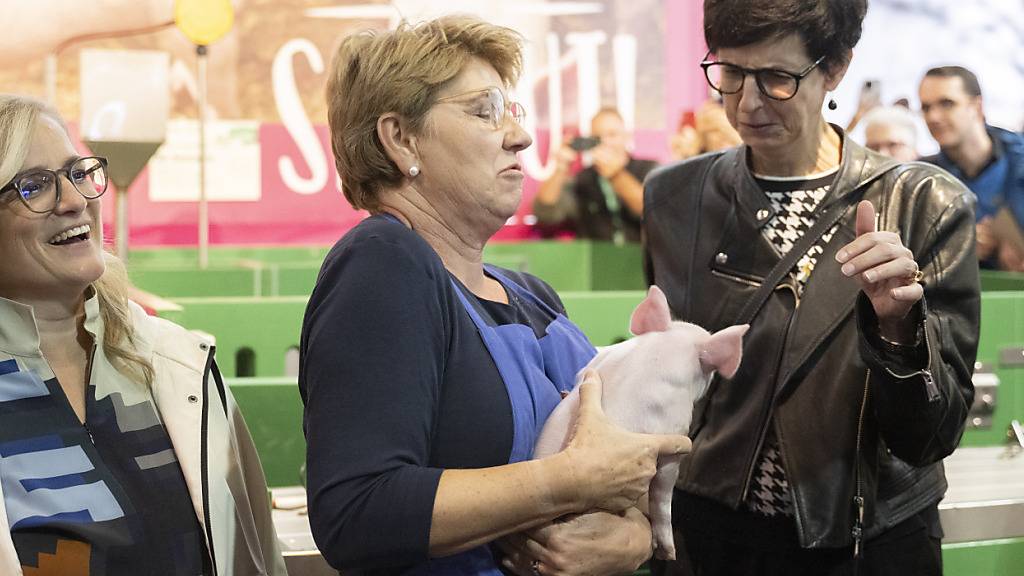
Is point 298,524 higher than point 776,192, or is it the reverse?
point 776,192

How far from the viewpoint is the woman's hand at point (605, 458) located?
1.41 m

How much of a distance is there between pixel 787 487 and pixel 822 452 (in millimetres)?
88

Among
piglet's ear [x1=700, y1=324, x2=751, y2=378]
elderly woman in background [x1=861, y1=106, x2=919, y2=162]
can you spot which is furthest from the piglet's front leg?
elderly woman in background [x1=861, y1=106, x2=919, y2=162]

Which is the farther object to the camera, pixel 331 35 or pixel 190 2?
pixel 331 35

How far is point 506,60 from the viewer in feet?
5.38

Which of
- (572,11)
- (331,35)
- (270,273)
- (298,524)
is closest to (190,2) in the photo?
(270,273)

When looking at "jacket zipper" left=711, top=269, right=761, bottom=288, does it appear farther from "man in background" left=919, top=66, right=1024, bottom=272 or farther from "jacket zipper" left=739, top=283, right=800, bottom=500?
"man in background" left=919, top=66, right=1024, bottom=272

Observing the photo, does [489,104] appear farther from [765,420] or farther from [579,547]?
[765,420]

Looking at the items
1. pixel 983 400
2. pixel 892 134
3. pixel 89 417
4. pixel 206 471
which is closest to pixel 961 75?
pixel 892 134

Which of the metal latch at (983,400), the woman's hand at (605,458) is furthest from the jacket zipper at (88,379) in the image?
the metal latch at (983,400)

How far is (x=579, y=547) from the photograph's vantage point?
4.85 feet

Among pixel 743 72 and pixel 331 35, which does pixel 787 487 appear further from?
pixel 331 35

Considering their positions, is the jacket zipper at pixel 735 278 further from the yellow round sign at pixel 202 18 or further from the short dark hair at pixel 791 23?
the yellow round sign at pixel 202 18

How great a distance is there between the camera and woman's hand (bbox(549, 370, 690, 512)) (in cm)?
141
